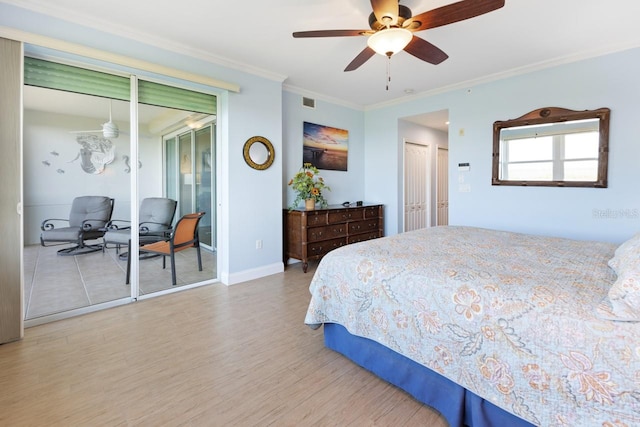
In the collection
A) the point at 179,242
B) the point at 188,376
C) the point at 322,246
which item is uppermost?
the point at 179,242

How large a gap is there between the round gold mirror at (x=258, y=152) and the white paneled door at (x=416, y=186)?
8.33 ft

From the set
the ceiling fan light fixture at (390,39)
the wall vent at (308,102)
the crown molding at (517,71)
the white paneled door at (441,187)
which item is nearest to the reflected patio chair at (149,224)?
the wall vent at (308,102)

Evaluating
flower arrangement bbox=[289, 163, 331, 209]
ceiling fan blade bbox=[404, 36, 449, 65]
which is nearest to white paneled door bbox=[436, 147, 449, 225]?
flower arrangement bbox=[289, 163, 331, 209]

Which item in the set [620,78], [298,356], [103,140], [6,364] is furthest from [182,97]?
[620,78]

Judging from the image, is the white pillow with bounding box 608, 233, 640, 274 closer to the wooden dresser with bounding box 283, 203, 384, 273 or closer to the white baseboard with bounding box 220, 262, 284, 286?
the wooden dresser with bounding box 283, 203, 384, 273

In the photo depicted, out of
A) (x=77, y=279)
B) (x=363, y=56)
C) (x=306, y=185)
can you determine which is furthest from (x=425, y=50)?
(x=77, y=279)

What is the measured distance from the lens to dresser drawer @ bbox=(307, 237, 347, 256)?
4193 millimetres

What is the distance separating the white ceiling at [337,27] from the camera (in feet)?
8.02

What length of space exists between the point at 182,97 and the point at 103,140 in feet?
2.97

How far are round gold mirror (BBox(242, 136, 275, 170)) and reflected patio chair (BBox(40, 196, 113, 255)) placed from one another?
1.50m

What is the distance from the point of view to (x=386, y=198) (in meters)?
5.28

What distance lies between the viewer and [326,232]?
171 inches

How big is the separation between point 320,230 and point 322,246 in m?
0.23

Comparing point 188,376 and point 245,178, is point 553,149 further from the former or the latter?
point 188,376
